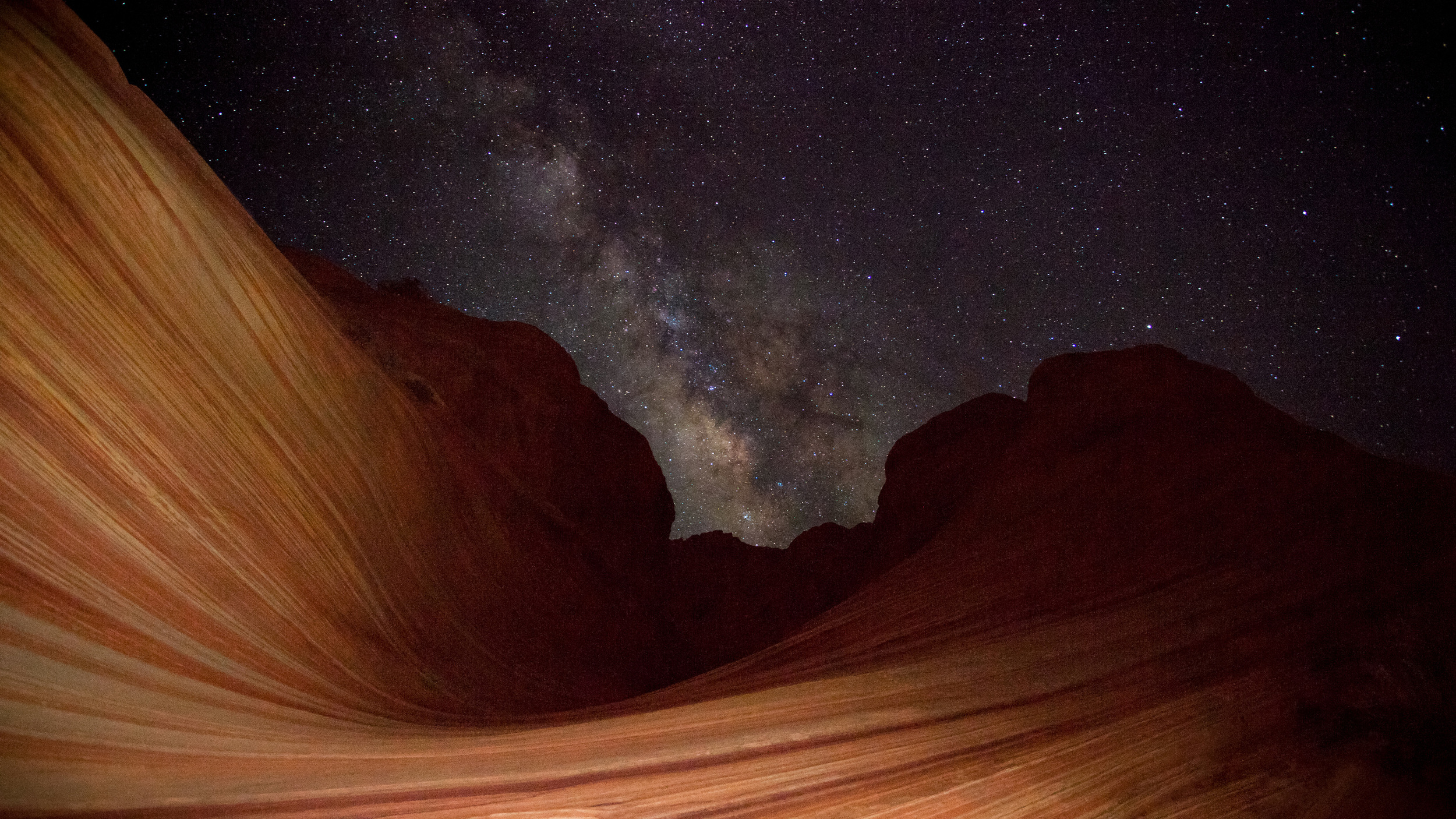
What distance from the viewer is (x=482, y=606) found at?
17.8 ft

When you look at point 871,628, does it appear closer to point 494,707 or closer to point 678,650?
point 494,707

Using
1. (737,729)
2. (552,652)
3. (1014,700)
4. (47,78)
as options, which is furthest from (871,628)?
(47,78)

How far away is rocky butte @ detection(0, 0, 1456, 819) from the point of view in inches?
93.1

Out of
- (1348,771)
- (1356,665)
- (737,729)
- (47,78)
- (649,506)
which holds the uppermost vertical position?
(47,78)

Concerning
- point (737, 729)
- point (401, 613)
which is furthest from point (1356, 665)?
point (401, 613)

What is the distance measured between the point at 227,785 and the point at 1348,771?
166 inches

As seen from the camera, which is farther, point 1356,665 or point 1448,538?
point 1448,538

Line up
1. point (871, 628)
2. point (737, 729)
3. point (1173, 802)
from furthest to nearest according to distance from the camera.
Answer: point (871, 628)
point (737, 729)
point (1173, 802)

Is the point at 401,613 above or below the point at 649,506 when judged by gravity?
below

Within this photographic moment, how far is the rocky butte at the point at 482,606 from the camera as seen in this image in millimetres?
2365

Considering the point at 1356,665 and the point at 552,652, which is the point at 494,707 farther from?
the point at 1356,665

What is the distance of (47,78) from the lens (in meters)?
3.03

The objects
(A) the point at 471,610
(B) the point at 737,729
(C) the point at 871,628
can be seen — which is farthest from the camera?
(A) the point at 471,610

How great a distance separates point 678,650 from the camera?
7.88 metres
